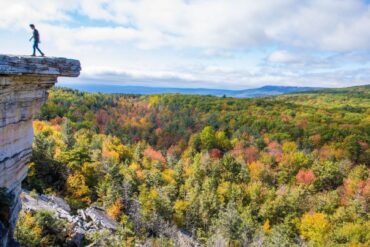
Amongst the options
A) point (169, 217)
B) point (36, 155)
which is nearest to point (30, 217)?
point (36, 155)

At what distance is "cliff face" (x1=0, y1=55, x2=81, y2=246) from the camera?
12258 millimetres

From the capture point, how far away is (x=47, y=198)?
31797mm

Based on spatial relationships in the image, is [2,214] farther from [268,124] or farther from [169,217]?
[268,124]

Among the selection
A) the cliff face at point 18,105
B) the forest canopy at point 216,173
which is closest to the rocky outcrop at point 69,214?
the forest canopy at point 216,173

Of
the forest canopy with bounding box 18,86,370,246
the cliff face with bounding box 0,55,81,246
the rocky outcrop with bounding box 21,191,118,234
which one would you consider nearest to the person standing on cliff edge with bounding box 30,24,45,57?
the cliff face with bounding box 0,55,81,246

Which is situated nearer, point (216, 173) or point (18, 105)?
point (18, 105)

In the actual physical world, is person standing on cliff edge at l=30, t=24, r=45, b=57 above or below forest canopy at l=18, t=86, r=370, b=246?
above

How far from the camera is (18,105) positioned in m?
13.8

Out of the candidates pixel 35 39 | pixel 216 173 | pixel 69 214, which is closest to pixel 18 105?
pixel 35 39

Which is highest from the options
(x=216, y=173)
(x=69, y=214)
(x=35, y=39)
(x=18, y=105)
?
(x=35, y=39)

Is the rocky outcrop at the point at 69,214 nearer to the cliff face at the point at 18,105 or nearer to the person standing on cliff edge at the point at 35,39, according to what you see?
the cliff face at the point at 18,105

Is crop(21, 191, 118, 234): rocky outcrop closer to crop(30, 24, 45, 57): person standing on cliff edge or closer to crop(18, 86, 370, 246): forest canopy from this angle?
crop(18, 86, 370, 246): forest canopy

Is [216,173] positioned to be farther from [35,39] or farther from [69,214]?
[35,39]

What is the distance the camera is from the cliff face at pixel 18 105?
40.2ft
